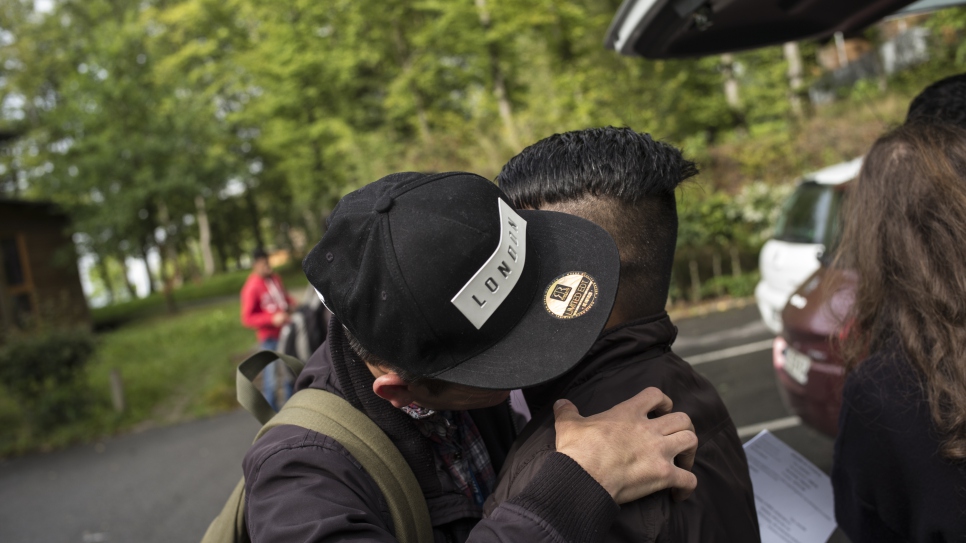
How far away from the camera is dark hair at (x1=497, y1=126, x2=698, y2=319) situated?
1373 millimetres

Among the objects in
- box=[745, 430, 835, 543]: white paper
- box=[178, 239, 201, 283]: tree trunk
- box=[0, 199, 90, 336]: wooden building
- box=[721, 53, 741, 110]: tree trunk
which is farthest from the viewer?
box=[178, 239, 201, 283]: tree trunk

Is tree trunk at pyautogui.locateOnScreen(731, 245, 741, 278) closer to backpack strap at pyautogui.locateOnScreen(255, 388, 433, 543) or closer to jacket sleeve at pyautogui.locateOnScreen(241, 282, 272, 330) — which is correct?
jacket sleeve at pyautogui.locateOnScreen(241, 282, 272, 330)

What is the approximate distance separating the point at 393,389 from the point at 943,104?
1.53 metres

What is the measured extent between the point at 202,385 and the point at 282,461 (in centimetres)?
1087

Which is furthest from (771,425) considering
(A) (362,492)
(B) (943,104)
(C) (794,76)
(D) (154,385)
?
(C) (794,76)

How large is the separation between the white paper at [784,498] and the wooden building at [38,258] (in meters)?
20.5

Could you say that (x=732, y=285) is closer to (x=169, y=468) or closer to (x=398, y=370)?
(x=169, y=468)

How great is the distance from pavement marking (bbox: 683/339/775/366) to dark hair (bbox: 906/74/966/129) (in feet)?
19.6

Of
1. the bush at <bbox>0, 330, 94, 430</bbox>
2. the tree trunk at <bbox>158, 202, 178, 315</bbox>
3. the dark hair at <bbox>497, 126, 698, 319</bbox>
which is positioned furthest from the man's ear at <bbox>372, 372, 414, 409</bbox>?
the tree trunk at <bbox>158, 202, 178, 315</bbox>

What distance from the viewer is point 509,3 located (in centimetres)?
1834

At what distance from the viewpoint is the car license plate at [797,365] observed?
3.76m

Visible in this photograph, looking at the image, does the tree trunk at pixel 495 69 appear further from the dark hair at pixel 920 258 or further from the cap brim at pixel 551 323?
the cap brim at pixel 551 323

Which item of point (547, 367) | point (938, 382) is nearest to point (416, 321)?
point (547, 367)

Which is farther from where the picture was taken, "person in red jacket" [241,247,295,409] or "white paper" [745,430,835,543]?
"person in red jacket" [241,247,295,409]
